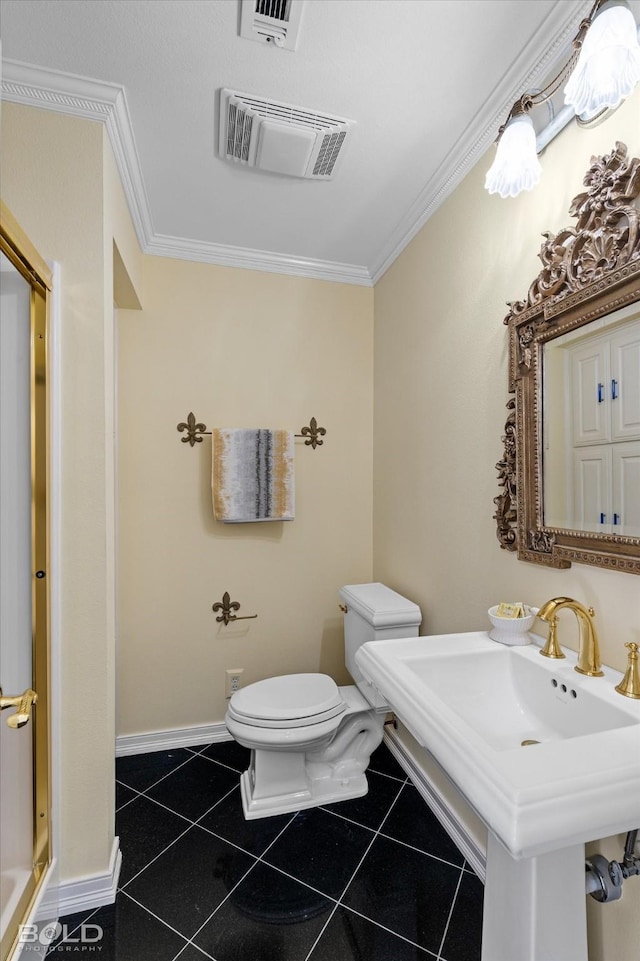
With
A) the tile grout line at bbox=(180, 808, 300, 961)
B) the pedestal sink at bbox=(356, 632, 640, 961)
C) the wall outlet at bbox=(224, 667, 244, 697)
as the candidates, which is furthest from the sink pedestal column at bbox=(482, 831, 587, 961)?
the wall outlet at bbox=(224, 667, 244, 697)

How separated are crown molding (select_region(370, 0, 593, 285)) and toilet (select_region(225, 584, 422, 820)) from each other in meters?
1.68

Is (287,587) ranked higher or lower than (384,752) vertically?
higher

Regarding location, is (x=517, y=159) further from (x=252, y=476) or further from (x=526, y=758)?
(x=252, y=476)

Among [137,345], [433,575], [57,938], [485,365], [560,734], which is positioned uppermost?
[137,345]

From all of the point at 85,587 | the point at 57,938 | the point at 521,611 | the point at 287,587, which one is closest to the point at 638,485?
the point at 521,611

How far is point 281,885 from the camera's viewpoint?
4.78 feet

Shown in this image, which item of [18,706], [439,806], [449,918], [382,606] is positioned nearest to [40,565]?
[18,706]

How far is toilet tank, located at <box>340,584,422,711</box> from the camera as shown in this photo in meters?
1.87

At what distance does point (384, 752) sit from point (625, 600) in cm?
156

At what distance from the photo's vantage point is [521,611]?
131 centimetres

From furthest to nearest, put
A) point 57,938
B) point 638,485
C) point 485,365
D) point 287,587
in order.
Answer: point 287,587, point 485,365, point 57,938, point 638,485

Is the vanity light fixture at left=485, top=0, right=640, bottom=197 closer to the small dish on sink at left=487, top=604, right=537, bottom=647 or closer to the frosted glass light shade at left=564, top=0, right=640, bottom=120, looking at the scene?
the frosted glass light shade at left=564, top=0, right=640, bottom=120

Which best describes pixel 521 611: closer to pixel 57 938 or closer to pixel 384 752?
pixel 384 752

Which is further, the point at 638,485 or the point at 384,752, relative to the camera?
the point at 384,752
